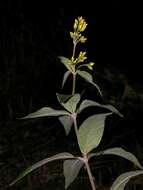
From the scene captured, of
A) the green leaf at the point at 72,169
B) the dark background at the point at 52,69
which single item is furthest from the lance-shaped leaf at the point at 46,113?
the dark background at the point at 52,69

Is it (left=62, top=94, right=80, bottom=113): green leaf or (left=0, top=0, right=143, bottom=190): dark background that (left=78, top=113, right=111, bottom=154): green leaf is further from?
(left=0, top=0, right=143, bottom=190): dark background

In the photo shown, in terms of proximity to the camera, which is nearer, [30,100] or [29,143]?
[29,143]

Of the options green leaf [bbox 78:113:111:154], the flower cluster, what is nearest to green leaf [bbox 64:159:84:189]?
green leaf [bbox 78:113:111:154]

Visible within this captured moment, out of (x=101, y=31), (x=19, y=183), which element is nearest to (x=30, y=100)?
(x=19, y=183)

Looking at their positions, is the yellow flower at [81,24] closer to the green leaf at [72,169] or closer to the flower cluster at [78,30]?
the flower cluster at [78,30]

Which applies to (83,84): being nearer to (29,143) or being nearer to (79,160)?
(29,143)

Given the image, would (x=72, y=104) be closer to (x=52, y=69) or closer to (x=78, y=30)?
(x=78, y=30)
